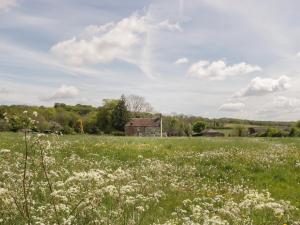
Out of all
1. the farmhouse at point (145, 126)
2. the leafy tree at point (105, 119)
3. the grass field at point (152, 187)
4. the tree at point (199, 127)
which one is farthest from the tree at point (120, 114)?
the grass field at point (152, 187)

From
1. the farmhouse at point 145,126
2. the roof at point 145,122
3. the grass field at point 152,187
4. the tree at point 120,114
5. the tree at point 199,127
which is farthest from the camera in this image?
the tree at point 199,127

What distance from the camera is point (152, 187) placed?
13.2 metres

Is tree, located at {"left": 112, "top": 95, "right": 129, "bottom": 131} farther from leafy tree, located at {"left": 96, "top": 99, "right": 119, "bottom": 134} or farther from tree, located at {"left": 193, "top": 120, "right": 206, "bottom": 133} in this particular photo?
tree, located at {"left": 193, "top": 120, "right": 206, "bottom": 133}

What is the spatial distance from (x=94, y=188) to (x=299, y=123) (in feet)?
345

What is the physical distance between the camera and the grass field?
6465mm

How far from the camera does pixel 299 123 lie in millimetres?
104125

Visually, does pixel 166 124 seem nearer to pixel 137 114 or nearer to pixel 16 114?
pixel 137 114

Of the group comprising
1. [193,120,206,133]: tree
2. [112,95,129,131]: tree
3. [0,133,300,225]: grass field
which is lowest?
[0,133,300,225]: grass field

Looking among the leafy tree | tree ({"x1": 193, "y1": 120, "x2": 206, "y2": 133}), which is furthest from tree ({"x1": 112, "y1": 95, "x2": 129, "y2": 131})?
tree ({"x1": 193, "y1": 120, "x2": 206, "y2": 133})

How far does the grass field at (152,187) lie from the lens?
6465 millimetres

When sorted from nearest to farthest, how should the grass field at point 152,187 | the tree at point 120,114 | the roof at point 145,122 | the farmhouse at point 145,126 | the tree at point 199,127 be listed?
the grass field at point 152,187, the tree at point 120,114, the farmhouse at point 145,126, the roof at point 145,122, the tree at point 199,127

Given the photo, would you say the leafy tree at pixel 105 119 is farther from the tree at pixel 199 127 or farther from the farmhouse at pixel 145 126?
the tree at pixel 199 127

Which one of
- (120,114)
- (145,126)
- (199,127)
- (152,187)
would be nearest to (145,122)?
(145,126)

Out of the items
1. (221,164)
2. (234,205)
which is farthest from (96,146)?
(234,205)
